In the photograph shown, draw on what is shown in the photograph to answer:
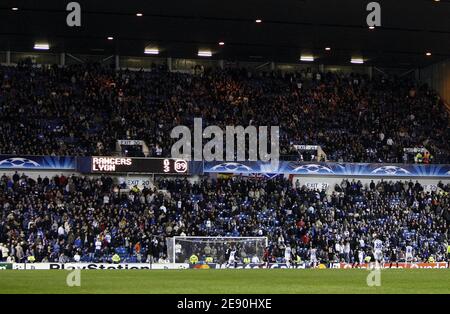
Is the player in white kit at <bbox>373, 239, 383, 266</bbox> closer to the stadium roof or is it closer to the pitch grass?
the stadium roof

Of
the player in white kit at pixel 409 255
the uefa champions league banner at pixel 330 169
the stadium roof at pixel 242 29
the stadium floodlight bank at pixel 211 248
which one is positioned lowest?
the player in white kit at pixel 409 255

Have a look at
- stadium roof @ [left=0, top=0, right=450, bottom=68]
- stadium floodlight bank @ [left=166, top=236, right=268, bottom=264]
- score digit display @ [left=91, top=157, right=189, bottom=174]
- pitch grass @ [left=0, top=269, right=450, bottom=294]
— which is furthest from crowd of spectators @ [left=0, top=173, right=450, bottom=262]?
pitch grass @ [left=0, top=269, right=450, bottom=294]

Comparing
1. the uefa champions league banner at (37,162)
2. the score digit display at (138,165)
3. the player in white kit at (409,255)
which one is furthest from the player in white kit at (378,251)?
the uefa champions league banner at (37,162)

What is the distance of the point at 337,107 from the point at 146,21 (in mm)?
18134

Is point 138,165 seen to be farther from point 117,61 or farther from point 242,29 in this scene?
point 117,61

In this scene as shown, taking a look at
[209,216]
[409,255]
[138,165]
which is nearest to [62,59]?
[138,165]

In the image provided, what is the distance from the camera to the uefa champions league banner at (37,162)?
5044 cm

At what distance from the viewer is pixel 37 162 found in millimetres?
51094

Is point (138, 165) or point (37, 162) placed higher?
point (37, 162)

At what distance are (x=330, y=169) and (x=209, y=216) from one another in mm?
10029

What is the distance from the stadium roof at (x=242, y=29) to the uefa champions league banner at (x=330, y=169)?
8.13 meters

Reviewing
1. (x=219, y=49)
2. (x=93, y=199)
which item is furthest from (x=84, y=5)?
(x=219, y=49)

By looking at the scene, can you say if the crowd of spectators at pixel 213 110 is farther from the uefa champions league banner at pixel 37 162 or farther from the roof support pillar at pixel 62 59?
the roof support pillar at pixel 62 59

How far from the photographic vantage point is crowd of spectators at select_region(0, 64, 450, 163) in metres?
54.1
